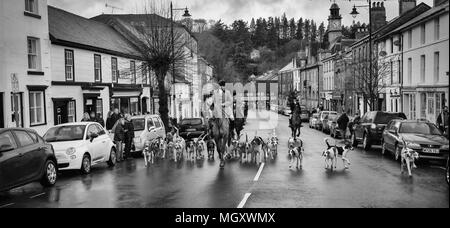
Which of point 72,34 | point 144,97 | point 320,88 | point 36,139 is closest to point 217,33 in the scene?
point 320,88

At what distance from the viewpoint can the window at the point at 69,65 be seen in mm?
28562

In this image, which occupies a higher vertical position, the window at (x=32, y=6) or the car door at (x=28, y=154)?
the window at (x=32, y=6)

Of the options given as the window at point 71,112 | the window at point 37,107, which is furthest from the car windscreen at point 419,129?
the window at point 71,112

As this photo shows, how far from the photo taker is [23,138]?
40.8ft

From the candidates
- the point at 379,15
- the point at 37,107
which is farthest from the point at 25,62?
the point at 379,15

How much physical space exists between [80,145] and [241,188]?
6.28 m

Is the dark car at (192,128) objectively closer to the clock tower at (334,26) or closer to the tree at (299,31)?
the clock tower at (334,26)

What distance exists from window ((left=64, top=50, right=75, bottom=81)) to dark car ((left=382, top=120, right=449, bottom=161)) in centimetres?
1819

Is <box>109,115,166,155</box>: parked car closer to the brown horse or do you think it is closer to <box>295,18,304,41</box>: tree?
the brown horse

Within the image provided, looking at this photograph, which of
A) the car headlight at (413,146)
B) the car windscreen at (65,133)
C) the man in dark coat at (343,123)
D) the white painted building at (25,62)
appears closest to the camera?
the car windscreen at (65,133)

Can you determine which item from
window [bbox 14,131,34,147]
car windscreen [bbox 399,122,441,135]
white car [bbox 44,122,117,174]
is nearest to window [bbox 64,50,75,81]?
white car [bbox 44,122,117,174]

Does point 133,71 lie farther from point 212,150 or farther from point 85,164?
point 85,164

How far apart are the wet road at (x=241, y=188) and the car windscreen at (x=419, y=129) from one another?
7.31 ft
